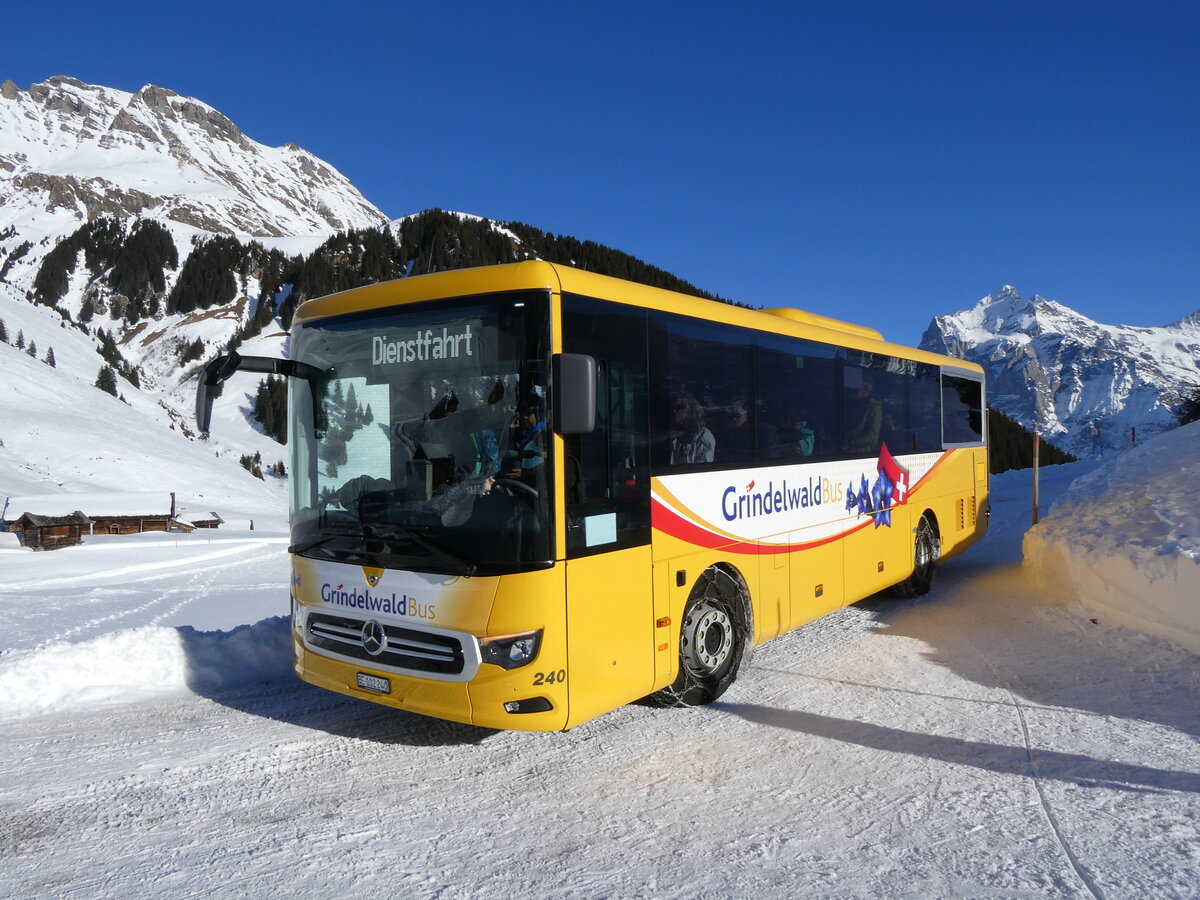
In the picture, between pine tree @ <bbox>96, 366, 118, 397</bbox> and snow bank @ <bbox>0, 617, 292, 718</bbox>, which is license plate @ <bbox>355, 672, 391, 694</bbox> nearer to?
snow bank @ <bbox>0, 617, 292, 718</bbox>

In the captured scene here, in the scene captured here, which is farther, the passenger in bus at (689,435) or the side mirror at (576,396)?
the passenger in bus at (689,435)

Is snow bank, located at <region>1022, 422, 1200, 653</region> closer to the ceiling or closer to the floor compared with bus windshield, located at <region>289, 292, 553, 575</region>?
closer to the floor

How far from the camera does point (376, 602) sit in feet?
17.2

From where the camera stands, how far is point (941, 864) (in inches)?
154

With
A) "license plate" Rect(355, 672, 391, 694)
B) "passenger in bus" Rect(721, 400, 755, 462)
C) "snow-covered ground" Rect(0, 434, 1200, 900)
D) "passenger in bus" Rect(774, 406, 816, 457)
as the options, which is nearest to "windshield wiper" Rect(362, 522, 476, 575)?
"license plate" Rect(355, 672, 391, 694)

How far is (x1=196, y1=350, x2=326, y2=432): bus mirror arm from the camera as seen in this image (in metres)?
5.28

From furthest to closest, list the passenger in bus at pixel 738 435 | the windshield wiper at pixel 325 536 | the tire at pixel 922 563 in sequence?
1. the tire at pixel 922 563
2. the passenger in bus at pixel 738 435
3. the windshield wiper at pixel 325 536

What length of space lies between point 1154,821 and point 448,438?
4.39 metres

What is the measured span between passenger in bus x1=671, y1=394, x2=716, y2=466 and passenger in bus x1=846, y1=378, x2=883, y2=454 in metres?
2.81

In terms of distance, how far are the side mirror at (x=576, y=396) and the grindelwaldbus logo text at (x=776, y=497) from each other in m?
2.13

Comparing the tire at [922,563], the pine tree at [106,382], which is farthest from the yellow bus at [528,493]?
the pine tree at [106,382]

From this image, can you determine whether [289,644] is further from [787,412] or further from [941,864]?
[941,864]

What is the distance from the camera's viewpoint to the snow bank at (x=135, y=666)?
6.46 meters

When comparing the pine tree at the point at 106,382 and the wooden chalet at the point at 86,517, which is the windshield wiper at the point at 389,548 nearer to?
the wooden chalet at the point at 86,517
